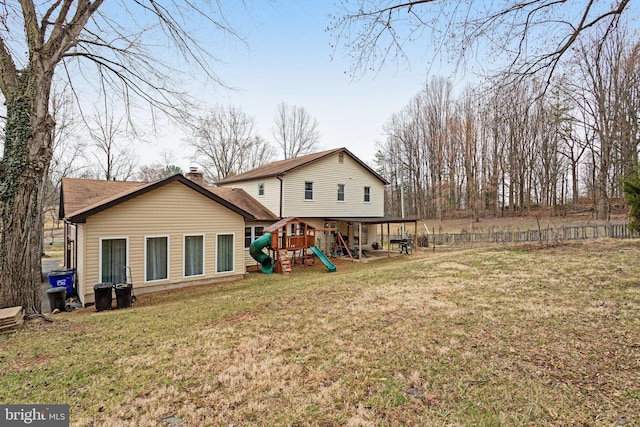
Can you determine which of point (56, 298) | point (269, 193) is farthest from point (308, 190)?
point (56, 298)

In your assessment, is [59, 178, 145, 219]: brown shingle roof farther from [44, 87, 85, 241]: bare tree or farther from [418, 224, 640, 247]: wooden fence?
[418, 224, 640, 247]: wooden fence

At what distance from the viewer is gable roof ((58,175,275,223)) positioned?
8.91m

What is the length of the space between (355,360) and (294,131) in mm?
35521

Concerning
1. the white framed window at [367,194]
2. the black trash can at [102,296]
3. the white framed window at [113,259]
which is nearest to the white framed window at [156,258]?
the white framed window at [113,259]

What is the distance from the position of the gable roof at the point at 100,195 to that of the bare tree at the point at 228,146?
2110cm

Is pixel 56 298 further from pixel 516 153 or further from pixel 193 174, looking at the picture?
pixel 516 153

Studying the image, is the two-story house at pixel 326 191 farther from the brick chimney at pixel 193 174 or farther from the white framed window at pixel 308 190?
the brick chimney at pixel 193 174

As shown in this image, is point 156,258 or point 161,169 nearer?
point 156,258

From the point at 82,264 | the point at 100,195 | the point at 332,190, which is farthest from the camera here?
the point at 332,190

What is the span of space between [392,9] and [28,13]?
277 inches

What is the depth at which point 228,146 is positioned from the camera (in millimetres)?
34188

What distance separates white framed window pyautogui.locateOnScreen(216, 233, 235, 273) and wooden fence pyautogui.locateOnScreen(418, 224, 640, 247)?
14104mm

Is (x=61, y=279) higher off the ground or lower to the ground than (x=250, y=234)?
lower

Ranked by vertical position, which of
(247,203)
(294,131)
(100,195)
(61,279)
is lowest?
(61,279)
